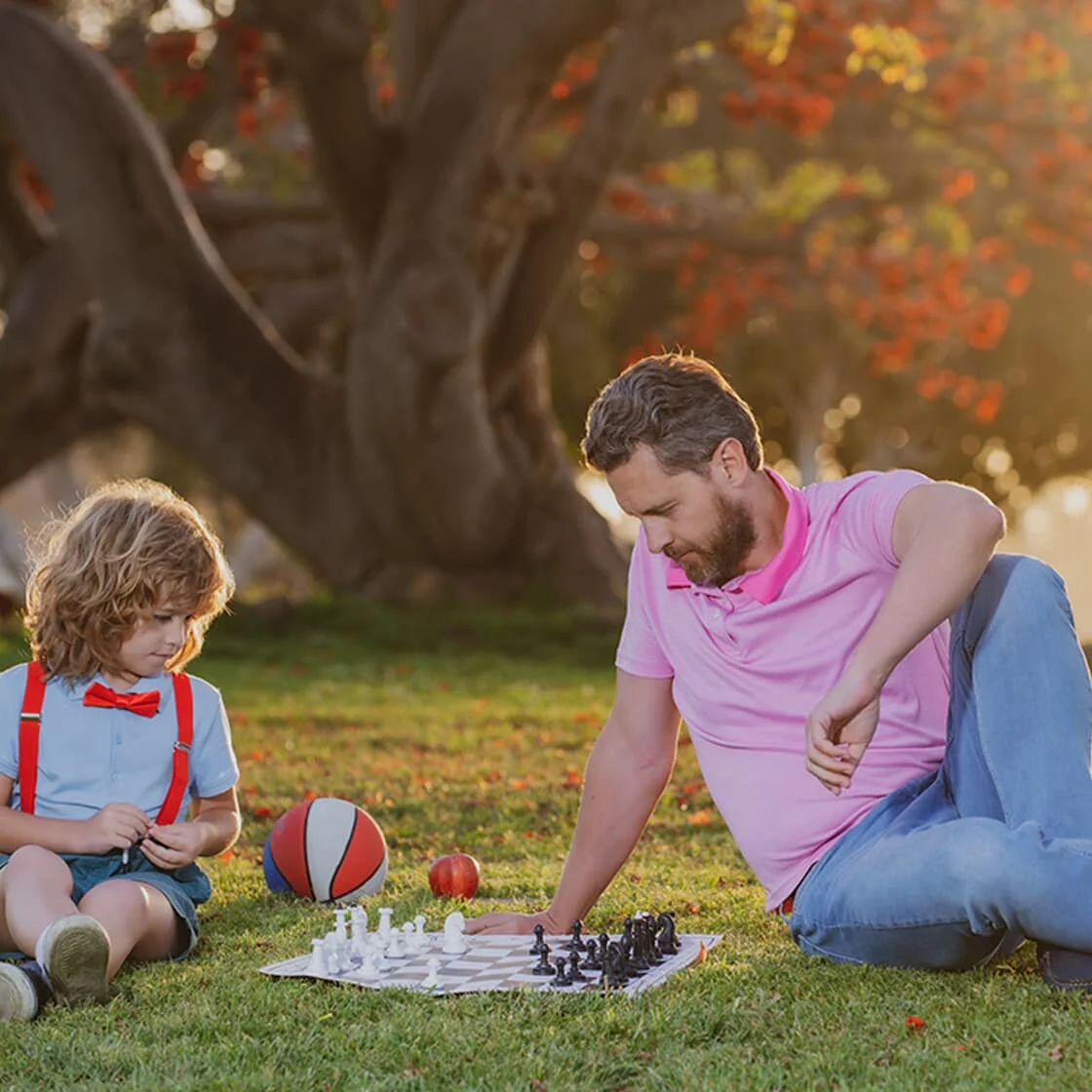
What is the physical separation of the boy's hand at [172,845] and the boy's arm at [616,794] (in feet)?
2.59

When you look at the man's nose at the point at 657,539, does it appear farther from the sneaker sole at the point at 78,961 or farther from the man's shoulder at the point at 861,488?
the sneaker sole at the point at 78,961

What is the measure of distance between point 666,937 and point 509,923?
1.59 feet

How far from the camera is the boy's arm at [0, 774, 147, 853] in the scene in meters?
4.82

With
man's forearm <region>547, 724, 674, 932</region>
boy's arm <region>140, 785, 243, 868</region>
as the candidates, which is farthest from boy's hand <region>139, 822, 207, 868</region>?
man's forearm <region>547, 724, 674, 932</region>

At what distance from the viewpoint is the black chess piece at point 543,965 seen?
4.38 metres

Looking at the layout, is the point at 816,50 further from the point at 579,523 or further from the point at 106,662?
the point at 106,662

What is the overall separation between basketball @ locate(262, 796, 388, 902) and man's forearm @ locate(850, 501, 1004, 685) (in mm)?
2297

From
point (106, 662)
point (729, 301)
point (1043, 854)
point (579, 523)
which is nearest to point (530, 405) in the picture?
point (579, 523)

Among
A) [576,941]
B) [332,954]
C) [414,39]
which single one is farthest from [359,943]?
[414,39]

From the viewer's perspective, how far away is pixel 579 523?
16.4 meters

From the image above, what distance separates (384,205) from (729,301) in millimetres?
9156

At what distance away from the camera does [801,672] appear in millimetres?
→ 4516

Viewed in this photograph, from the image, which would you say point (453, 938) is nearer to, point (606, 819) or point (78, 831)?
point (606, 819)

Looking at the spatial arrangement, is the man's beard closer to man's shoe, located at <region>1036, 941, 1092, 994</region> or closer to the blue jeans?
the blue jeans
